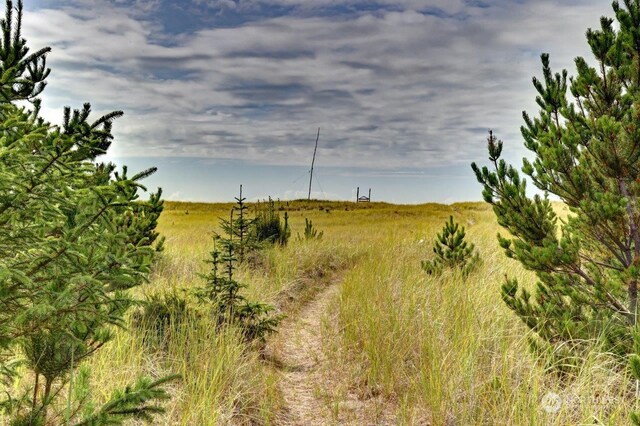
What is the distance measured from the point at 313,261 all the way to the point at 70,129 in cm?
949

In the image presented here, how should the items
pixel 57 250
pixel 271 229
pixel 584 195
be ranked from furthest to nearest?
pixel 271 229
pixel 584 195
pixel 57 250

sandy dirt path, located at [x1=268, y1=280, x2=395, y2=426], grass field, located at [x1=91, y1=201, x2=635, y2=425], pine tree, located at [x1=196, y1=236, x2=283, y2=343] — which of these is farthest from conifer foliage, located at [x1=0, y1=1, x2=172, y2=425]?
pine tree, located at [x1=196, y1=236, x2=283, y2=343]

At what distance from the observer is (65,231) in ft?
8.25

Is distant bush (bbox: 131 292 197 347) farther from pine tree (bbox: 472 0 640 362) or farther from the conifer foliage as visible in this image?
pine tree (bbox: 472 0 640 362)

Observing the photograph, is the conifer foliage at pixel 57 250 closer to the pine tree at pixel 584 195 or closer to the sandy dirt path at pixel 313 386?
the sandy dirt path at pixel 313 386

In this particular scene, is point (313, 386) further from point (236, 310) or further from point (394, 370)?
point (236, 310)

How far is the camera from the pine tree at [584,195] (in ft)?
15.3

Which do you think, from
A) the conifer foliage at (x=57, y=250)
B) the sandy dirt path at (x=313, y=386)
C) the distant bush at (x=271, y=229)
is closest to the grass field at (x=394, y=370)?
the sandy dirt path at (x=313, y=386)

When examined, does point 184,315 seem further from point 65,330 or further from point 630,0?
point 630,0

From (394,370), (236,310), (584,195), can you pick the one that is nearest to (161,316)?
(236,310)

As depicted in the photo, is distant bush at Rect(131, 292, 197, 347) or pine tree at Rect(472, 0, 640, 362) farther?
distant bush at Rect(131, 292, 197, 347)

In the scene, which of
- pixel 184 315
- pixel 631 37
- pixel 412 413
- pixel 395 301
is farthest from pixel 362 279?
pixel 631 37

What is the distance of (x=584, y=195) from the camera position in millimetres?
4852

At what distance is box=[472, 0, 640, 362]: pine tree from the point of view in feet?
15.3
